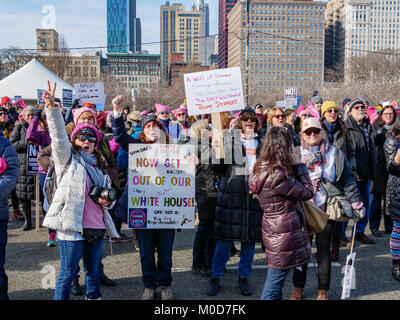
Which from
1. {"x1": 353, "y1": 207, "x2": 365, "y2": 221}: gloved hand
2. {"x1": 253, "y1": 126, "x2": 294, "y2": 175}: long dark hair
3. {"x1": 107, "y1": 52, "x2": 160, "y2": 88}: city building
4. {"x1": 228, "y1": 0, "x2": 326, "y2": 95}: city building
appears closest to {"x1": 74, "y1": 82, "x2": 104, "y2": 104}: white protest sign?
{"x1": 253, "y1": 126, "x2": 294, "y2": 175}: long dark hair

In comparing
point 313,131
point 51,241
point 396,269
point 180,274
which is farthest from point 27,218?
point 396,269

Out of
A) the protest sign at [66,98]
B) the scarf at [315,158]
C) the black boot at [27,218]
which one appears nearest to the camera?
the scarf at [315,158]

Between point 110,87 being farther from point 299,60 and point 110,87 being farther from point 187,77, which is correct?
point 299,60

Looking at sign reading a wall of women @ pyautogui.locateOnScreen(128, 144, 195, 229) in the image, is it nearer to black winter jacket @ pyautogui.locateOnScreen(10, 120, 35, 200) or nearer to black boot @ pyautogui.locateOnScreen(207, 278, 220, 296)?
black boot @ pyautogui.locateOnScreen(207, 278, 220, 296)

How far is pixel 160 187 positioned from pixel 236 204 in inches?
31.3

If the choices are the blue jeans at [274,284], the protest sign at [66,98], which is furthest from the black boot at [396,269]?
the protest sign at [66,98]

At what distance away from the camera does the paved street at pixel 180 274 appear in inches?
169

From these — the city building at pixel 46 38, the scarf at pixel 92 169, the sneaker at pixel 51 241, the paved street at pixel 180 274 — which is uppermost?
the city building at pixel 46 38

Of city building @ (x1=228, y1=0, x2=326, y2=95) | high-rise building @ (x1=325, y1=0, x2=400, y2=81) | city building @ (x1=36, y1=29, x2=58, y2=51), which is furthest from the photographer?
high-rise building @ (x1=325, y1=0, x2=400, y2=81)

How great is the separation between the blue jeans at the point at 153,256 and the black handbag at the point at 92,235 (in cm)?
59

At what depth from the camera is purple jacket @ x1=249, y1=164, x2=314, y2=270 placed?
327cm

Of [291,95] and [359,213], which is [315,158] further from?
[291,95]

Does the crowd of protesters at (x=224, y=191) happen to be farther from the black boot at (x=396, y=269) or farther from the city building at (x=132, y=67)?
the city building at (x=132, y=67)
